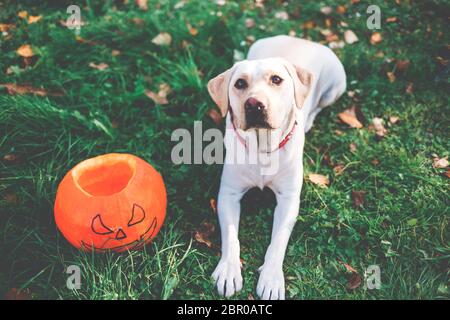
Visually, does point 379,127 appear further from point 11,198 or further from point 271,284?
point 11,198

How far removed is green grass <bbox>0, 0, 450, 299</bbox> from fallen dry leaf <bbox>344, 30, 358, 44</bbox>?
99mm

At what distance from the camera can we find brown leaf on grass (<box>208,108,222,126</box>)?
348 cm

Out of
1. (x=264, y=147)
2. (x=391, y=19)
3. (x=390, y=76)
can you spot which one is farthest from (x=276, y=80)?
(x=391, y=19)

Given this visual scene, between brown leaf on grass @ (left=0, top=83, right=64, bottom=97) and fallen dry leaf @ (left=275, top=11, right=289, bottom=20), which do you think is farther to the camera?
fallen dry leaf @ (left=275, top=11, right=289, bottom=20)

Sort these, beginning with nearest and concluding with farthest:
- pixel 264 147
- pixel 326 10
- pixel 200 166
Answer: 1. pixel 264 147
2. pixel 200 166
3. pixel 326 10

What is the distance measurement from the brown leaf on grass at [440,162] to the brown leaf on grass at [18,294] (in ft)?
9.81

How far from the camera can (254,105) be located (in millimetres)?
2430

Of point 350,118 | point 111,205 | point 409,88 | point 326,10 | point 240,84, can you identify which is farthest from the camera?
point 326,10

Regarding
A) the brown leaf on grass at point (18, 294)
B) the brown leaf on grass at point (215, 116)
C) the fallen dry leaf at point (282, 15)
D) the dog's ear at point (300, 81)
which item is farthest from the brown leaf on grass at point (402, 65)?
the brown leaf on grass at point (18, 294)

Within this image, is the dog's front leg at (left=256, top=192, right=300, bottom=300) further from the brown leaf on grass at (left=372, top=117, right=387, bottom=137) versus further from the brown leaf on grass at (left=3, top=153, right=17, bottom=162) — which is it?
the brown leaf on grass at (left=3, top=153, right=17, bottom=162)

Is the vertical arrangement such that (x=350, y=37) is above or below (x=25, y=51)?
below

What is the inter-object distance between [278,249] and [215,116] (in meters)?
1.35

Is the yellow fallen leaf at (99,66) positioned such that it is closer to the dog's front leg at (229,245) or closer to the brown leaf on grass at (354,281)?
the dog's front leg at (229,245)

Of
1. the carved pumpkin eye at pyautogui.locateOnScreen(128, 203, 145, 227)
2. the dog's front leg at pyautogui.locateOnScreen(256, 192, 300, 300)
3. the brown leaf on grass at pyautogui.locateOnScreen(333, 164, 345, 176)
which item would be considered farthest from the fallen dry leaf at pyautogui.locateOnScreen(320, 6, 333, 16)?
the carved pumpkin eye at pyautogui.locateOnScreen(128, 203, 145, 227)
